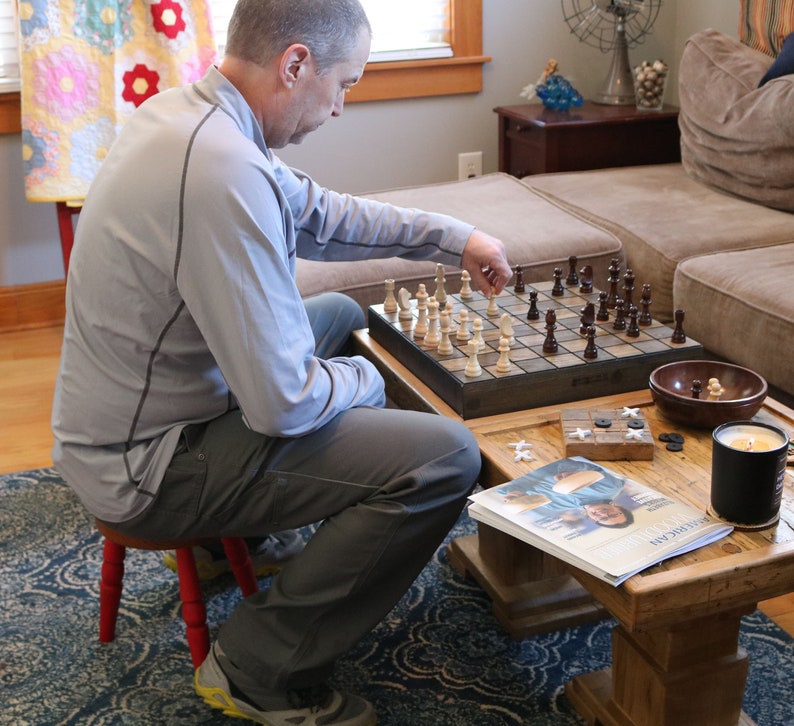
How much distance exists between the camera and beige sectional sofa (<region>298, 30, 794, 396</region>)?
217cm

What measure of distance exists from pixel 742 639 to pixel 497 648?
0.42 metres

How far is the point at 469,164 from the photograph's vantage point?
379cm

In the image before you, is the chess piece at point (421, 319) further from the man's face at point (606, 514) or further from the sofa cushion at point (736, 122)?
the sofa cushion at point (736, 122)

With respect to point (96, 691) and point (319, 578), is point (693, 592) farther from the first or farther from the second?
point (96, 691)

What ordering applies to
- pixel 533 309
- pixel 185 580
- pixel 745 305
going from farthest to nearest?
pixel 745 305
pixel 533 309
pixel 185 580

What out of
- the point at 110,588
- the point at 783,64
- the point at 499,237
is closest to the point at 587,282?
the point at 499,237

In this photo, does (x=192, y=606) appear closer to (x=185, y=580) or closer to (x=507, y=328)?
(x=185, y=580)

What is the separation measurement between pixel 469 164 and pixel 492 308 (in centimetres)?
203

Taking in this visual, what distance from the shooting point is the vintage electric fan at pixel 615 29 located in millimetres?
3518

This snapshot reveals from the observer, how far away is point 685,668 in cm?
140

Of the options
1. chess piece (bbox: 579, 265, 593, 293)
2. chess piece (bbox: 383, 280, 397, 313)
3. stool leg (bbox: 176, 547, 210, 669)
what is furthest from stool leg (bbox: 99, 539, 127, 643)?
chess piece (bbox: 579, 265, 593, 293)

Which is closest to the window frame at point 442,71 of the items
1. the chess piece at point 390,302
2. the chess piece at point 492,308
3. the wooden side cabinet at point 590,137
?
the wooden side cabinet at point 590,137

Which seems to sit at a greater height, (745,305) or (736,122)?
(736,122)

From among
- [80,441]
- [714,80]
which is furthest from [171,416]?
[714,80]
